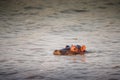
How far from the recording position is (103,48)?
917 cm

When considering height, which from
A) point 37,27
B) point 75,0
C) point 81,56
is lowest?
point 81,56

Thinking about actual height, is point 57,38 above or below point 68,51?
above

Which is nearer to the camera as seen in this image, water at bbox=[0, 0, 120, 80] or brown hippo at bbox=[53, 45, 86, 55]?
water at bbox=[0, 0, 120, 80]

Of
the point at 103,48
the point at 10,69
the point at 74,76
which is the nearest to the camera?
the point at 74,76

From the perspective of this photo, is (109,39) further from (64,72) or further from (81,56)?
(64,72)

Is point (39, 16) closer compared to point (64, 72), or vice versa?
point (64, 72)

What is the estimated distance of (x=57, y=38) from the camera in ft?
34.5

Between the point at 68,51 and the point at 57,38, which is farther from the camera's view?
the point at 57,38

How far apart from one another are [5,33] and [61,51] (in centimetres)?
347

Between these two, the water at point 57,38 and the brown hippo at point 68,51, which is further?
the brown hippo at point 68,51

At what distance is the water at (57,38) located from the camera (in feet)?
23.5

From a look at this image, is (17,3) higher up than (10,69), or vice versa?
(17,3)

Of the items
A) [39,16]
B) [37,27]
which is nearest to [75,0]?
[39,16]

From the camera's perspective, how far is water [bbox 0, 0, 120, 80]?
23.5 feet
